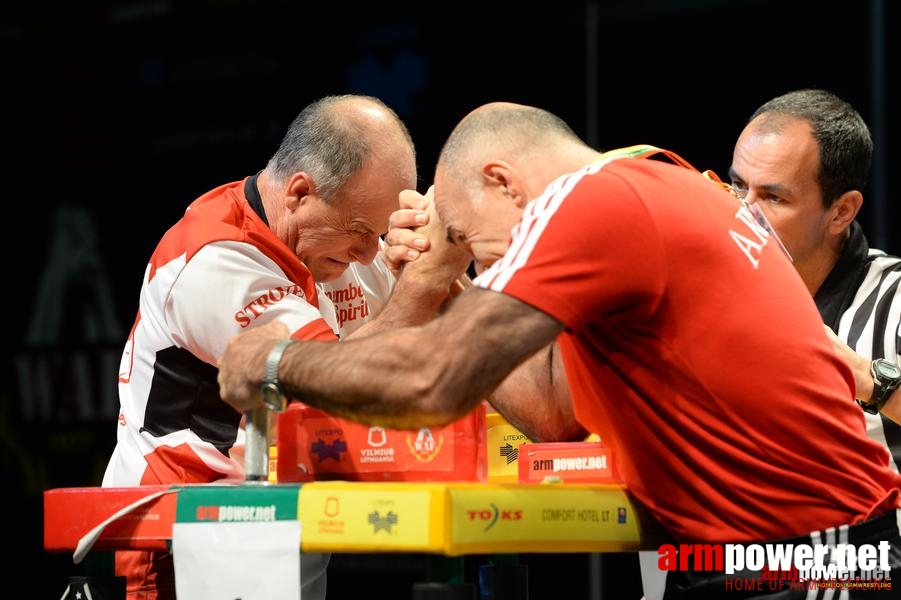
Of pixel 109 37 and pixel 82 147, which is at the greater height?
pixel 109 37

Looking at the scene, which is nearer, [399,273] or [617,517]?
[617,517]

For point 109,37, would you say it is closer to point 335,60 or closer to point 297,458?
point 335,60

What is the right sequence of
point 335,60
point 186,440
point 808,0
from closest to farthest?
1. point 186,440
2. point 808,0
3. point 335,60

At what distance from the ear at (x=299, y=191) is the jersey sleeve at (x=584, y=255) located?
106 cm

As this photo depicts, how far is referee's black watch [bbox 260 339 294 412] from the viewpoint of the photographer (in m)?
1.41

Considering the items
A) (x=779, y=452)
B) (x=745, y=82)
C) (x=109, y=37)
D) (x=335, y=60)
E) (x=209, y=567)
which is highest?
(x=109, y=37)

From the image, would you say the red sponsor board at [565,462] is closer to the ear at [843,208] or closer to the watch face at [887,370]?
the watch face at [887,370]

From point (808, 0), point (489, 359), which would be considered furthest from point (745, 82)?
point (489, 359)

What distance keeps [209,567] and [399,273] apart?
86 centimetres

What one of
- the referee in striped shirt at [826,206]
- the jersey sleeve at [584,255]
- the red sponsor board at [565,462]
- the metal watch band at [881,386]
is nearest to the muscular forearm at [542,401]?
the red sponsor board at [565,462]

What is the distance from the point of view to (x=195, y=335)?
6.78ft

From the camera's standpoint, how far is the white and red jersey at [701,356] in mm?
1320

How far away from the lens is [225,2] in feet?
14.2

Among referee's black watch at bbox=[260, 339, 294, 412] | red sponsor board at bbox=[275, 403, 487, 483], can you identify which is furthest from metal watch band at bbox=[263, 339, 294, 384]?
red sponsor board at bbox=[275, 403, 487, 483]
